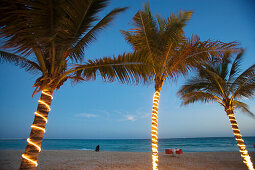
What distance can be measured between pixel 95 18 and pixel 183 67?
3227mm

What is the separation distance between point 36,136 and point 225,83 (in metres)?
6.92

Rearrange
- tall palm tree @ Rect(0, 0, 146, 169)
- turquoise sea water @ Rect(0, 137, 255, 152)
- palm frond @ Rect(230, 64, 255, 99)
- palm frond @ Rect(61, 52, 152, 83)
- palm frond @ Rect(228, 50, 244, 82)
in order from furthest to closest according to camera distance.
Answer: turquoise sea water @ Rect(0, 137, 255, 152)
palm frond @ Rect(228, 50, 244, 82)
palm frond @ Rect(230, 64, 255, 99)
palm frond @ Rect(61, 52, 152, 83)
tall palm tree @ Rect(0, 0, 146, 169)

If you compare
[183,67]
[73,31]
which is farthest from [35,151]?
[183,67]

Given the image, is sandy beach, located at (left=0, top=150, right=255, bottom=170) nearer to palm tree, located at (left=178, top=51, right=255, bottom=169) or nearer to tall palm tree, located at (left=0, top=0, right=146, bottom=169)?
palm tree, located at (left=178, top=51, right=255, bottom=169)

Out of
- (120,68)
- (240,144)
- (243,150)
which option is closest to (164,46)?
(120,68)

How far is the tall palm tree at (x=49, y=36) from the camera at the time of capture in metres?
2.20

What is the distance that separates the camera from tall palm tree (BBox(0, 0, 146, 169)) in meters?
2.20

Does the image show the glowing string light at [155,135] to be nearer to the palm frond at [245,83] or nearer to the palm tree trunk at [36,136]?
the palm tree trunk at [36,136]

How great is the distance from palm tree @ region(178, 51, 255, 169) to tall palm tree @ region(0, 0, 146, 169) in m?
4.30

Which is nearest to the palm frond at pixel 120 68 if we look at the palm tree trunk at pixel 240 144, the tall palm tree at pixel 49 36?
the tall palm tree at pixel 49 36

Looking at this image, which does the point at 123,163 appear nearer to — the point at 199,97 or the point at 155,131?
the point at 155,131

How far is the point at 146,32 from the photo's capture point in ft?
13.0

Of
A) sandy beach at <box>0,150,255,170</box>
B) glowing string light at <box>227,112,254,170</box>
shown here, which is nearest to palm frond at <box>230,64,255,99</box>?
glowing string light at <box>227,112,254,170</box>

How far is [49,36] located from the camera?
2369 millimetres
